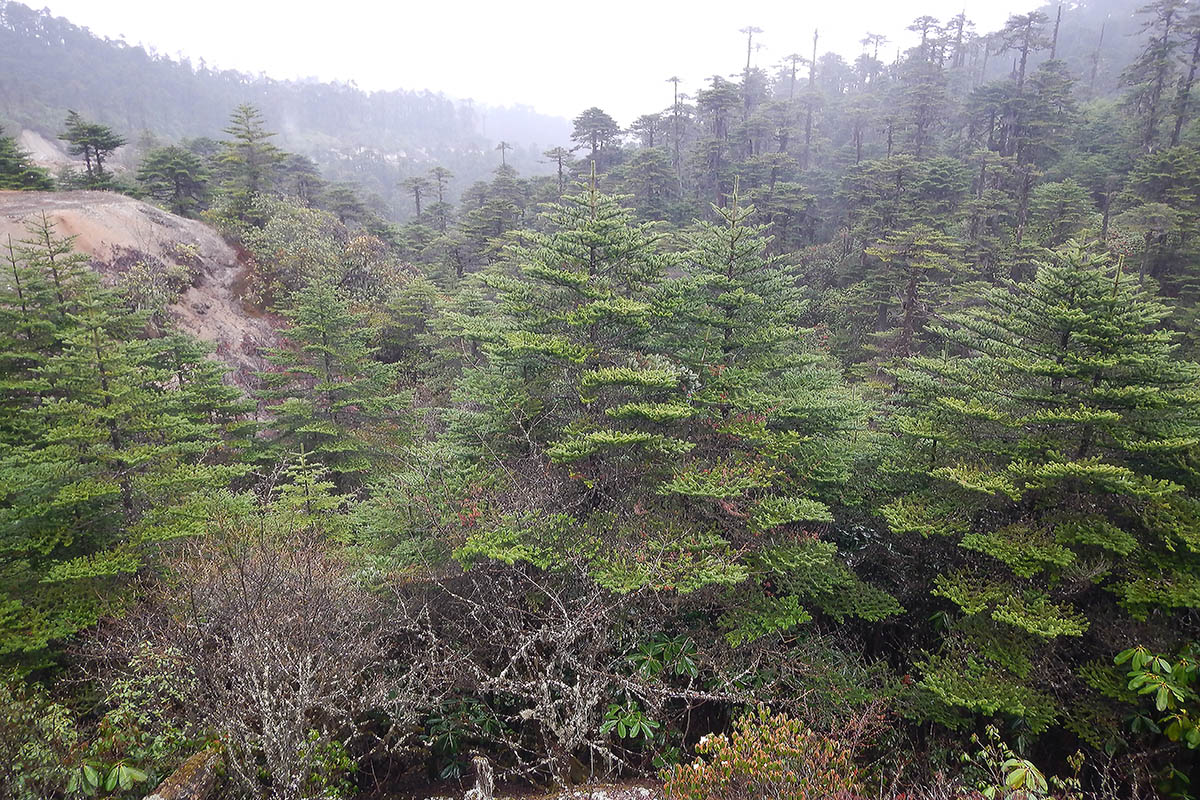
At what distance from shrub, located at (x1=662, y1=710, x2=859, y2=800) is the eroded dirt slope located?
71.3 ft

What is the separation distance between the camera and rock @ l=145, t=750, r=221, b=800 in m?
5.44

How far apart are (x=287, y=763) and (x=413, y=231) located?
126 ft

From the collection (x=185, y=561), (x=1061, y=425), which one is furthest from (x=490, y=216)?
(x=1061, y=425)

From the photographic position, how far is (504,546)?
8516mm

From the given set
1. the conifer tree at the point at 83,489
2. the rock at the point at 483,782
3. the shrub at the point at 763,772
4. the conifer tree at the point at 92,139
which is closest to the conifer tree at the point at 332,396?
the conifer tree at the point at 83,489

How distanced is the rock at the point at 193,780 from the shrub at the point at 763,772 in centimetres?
481

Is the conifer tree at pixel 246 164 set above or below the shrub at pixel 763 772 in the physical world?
above

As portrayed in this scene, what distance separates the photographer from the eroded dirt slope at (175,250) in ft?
71.0

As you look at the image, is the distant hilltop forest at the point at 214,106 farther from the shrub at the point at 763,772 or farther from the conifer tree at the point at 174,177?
the shrub at the point at 763,772

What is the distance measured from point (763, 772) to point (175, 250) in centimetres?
2952

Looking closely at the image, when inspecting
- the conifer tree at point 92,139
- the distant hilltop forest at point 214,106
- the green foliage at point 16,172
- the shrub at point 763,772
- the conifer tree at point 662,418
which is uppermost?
the distant hilltop forest at point 214,106

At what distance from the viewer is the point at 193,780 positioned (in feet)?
18.5

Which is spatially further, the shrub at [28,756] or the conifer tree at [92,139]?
the conifer tree at [92,139]

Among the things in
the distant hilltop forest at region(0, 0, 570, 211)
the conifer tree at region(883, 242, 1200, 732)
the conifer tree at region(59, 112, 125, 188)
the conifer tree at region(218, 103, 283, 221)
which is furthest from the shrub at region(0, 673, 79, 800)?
the distant hilltop forest at region(0, 0, 570, 211)
